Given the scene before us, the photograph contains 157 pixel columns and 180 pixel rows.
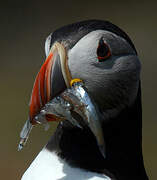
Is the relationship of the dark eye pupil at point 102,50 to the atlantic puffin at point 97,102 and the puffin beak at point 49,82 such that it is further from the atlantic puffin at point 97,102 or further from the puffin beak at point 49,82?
the puffin beak at point 49,82

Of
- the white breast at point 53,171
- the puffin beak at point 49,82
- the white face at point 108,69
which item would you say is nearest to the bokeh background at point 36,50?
the white breast at point 53,171

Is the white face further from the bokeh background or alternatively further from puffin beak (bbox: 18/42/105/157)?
the bokeh background

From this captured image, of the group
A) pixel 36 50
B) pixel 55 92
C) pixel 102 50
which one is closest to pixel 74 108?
pixel 55 92

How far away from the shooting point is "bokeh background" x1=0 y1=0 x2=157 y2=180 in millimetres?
3605

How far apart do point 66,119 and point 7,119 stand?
2.25 m

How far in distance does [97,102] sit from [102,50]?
0.16 m

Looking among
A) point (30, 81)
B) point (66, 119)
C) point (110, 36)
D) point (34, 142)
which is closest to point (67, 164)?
point (66, 119)

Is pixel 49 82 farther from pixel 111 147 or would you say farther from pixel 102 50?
pixel 111 147

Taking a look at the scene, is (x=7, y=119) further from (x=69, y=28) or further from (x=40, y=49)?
(x=69, y=28)

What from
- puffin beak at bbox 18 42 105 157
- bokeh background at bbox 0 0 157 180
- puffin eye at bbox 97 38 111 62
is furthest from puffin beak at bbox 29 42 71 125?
bokeh background at bbox 0 0 157 180

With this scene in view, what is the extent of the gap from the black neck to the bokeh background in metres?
→ 1.82

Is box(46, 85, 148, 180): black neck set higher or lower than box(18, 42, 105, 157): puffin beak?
lower

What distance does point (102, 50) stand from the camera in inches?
61.1

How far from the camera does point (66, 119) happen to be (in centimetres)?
158
